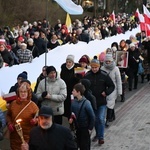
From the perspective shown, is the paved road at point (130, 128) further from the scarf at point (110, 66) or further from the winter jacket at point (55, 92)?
the scarf at point (110, 66)

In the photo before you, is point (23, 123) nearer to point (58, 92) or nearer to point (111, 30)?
point (58, 92)

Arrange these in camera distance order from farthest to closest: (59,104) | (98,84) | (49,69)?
(98,84) → (59,104) → (49,69)

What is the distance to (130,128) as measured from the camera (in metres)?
9.73

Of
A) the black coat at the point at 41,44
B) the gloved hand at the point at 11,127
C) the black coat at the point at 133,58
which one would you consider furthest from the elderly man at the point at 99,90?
the black coat at the point at 41,44

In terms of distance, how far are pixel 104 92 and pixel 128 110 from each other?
10.2 feet

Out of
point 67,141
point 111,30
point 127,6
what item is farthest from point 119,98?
point 127,6

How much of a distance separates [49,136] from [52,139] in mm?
48

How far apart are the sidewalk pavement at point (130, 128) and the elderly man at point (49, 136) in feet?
11.0

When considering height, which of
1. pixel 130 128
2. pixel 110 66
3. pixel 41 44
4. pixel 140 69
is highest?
pixel 41 44

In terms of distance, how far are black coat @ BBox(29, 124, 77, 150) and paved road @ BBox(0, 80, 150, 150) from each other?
10.4 feet

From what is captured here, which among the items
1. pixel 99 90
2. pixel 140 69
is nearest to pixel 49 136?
pixel 99 90

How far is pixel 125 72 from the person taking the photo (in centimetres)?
1384

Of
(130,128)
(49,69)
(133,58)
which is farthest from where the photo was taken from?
(133,58)

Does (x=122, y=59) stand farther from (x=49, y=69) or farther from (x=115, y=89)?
(x=49, y=69)
